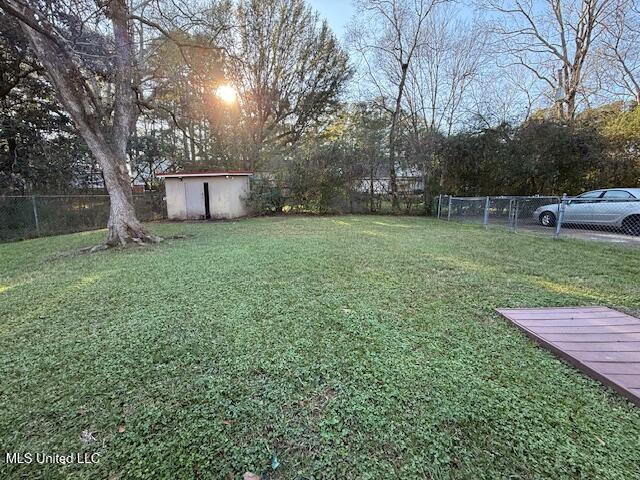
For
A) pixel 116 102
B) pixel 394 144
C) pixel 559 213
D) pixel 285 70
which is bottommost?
pixel 559 213

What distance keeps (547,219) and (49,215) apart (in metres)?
14.6

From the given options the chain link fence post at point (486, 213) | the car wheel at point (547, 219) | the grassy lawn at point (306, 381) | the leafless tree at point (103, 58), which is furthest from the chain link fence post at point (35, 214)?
the car wheel at point (547, 219)

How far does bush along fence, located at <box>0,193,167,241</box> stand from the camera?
7926mm

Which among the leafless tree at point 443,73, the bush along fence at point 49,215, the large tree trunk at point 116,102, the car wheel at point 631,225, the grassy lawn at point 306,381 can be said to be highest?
the leafless tree at point 443,73

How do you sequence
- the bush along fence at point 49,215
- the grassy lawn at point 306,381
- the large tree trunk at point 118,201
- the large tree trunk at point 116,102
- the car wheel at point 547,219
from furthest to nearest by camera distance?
the car wheel at point 547,219, the bush along fence at point 49,215, the large tree trunk at point 118,201, the large tree trunk at point 116,102, the grassy lawn at point 306,381

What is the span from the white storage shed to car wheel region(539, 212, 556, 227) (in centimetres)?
1050

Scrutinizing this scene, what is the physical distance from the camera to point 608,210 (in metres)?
7.03

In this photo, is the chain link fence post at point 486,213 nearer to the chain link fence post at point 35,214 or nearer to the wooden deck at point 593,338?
the wooden deck at point 593,338

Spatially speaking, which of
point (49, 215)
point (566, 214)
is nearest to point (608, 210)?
point (566, 214)

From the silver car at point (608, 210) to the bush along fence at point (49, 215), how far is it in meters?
13.4

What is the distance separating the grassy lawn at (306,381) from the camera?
128 cm

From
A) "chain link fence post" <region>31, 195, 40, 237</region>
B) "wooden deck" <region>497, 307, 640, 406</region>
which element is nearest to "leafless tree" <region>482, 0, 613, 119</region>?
"wooden deck" <region>497, 307, 640, 406</region>

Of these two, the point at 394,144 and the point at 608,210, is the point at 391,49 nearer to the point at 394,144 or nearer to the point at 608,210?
the point at 394,144

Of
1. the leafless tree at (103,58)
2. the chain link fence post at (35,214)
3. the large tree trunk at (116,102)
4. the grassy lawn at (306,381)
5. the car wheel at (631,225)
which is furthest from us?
the chain link fence post at (35,214)
